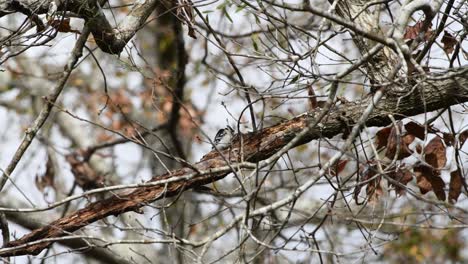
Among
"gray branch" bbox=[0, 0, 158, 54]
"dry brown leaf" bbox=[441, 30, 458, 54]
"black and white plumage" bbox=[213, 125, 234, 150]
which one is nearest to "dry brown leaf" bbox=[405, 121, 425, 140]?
"dry brown leaf" bbox=[441, 30, 458, 54]

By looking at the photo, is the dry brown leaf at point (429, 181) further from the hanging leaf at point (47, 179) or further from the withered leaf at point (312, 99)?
the hanging leaf at point (47, 179)

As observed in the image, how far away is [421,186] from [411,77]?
78 cm

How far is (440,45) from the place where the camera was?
423cm

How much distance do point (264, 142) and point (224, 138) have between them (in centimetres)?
25

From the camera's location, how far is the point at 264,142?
404 cm

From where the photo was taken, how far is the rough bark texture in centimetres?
387

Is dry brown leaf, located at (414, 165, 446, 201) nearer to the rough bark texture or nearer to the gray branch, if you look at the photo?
the rough bark texture

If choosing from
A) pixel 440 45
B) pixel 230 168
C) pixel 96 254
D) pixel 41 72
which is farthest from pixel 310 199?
pixel 230 168

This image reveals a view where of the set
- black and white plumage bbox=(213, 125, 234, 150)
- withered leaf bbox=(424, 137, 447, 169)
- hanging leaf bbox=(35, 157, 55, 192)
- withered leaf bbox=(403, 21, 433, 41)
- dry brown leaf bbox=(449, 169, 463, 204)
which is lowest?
dry brown leaf bbox=(449, 169, 463, 204)

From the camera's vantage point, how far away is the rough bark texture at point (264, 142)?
12.7ft

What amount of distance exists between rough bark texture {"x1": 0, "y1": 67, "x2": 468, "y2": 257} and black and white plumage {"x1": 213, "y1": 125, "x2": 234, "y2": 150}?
0.05 metres

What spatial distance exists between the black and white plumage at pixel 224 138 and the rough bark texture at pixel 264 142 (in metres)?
0.05

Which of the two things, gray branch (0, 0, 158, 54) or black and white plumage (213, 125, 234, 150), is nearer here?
gray branch (0, 0, 158, 54)

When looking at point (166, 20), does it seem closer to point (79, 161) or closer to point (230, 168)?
point (79, 161)
